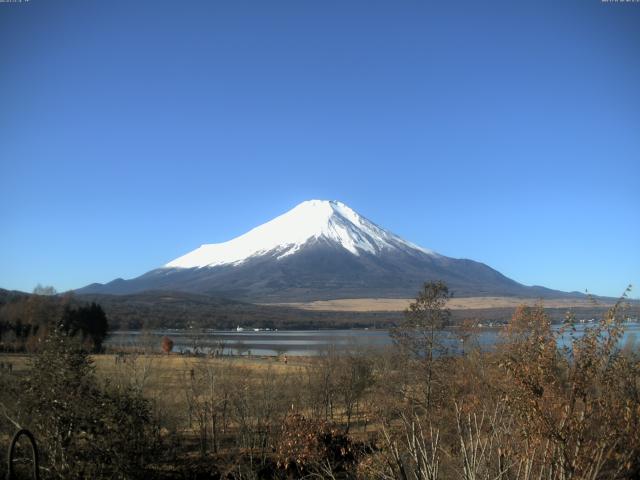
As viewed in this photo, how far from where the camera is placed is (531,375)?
9.95m

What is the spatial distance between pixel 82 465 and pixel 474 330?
23928mm

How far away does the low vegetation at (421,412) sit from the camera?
827cm

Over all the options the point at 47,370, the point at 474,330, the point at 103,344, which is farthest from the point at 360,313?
the point at 47,370

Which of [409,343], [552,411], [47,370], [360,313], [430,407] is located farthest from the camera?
[360,313]

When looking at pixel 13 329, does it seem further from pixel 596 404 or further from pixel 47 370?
pixel 596 404

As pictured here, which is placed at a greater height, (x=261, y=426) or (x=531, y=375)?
(x=531, y=375)

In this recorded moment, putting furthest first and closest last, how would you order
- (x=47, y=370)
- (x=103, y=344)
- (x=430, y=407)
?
1. (x=103, y=344)
2. (x=430, y=407)
3. (x=47, y=370)

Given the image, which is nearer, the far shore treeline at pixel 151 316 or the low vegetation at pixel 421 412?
the low vegetation at pixel 421 412

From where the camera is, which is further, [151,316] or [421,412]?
[151,316]

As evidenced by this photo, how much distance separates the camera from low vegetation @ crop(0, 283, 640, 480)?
8273 millimetres

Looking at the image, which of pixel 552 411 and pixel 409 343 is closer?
pixel 552 411

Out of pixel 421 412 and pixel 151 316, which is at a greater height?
pixel 151 316

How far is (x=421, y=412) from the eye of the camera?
28.4 meters

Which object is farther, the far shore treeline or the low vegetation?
the far shore treeline
